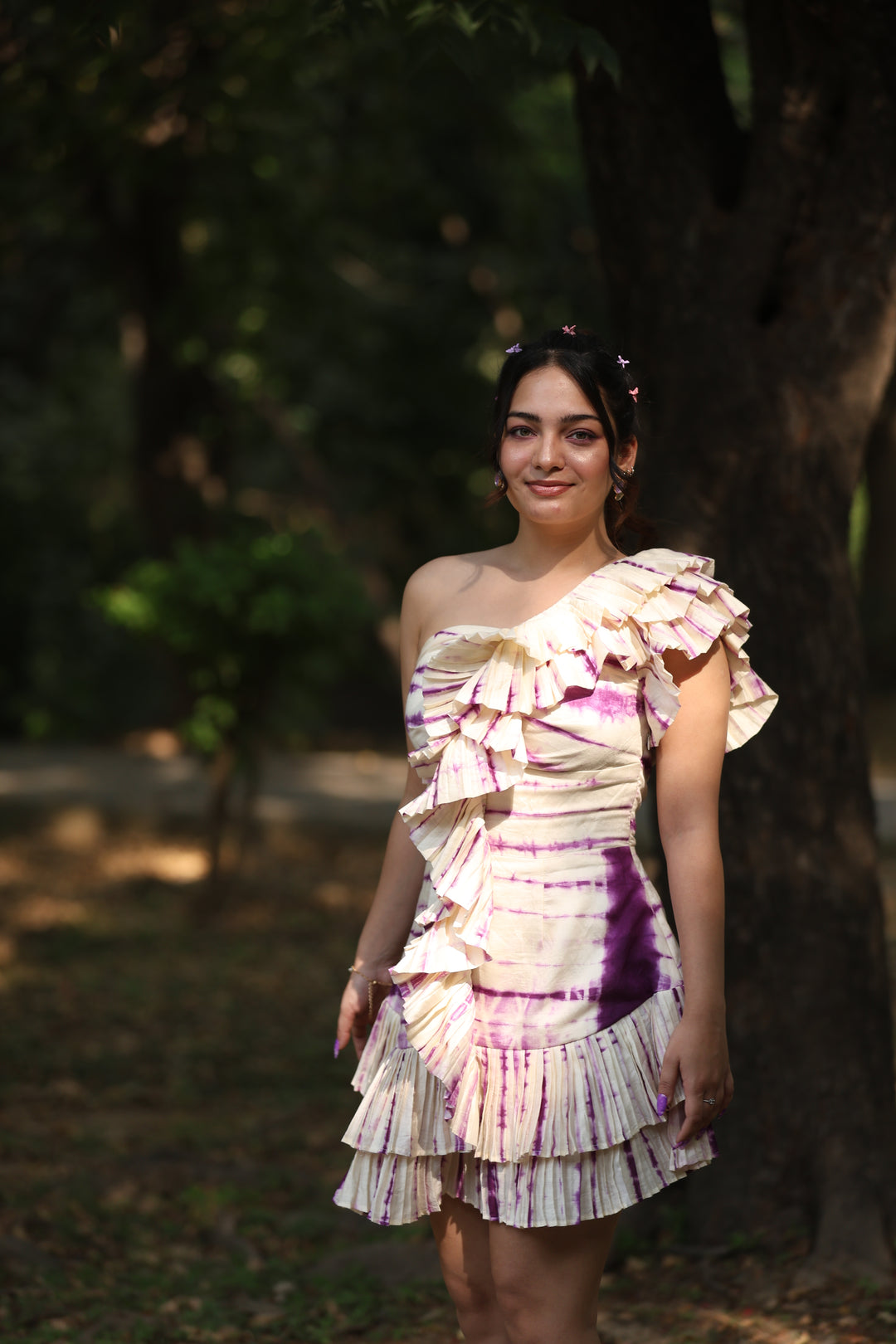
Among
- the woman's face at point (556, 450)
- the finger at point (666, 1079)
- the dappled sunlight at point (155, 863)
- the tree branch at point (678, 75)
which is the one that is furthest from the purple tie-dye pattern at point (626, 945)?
the dappled sunlight at point (155, 863)

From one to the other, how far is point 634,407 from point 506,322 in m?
12.8

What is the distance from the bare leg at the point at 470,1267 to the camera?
250 cm

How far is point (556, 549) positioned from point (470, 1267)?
129 cm

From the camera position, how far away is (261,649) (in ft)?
29.3

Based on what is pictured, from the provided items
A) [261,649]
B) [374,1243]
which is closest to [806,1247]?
[374,1243]

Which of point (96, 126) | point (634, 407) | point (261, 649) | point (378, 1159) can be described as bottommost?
point (378, 1159)

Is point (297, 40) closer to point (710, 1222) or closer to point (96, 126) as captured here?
point (96, 126)

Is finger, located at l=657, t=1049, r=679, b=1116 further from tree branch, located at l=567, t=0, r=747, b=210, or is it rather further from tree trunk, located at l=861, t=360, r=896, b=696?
tree trunk, located at l=861, t=360, r=896, b=696

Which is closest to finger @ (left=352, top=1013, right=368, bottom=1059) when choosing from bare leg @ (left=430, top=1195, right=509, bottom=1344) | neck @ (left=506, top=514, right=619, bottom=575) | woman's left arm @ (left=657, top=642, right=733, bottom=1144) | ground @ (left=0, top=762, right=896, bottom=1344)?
bare leg @ (left=430, top=1195, right=509, bottom=1344)

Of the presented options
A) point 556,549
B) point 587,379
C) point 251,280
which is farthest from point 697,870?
point 251,280

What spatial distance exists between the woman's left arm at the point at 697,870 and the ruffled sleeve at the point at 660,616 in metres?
0.03

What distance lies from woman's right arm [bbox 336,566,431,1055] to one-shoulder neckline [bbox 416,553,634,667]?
88 mm

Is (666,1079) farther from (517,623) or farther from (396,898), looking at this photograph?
(517,623)

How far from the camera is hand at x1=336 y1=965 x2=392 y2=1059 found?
8.74ft
